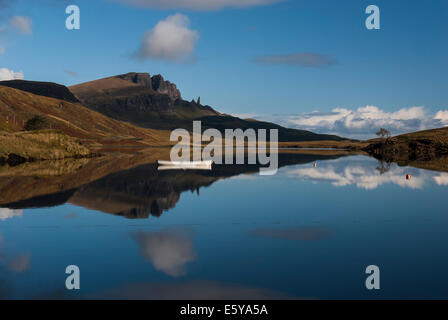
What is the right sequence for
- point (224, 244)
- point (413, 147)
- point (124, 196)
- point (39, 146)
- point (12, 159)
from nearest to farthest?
point (224, 244), point (124, 196), point (12, 159), point (39, 146), point (413, 147)

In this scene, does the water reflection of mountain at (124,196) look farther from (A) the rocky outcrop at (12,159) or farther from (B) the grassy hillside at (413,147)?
(B) the grassy hillside at (413,147)

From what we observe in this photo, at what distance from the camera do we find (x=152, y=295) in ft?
46.9

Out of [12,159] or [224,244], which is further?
[12,159]

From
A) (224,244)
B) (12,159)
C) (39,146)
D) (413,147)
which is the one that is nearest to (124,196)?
(224,244)

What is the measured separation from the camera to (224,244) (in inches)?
845

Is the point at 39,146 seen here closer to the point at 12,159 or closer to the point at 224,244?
the point at 12,159

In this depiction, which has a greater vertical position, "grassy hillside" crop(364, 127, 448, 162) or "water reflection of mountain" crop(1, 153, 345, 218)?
"grassy hillside" crop(364, 127, 448, 162)

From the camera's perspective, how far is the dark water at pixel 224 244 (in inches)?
597

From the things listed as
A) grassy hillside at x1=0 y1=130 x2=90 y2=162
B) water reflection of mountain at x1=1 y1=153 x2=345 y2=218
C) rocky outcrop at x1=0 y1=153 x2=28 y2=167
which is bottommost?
water reflection of mountain at x1=1 y1=153 x2=345 y2=218

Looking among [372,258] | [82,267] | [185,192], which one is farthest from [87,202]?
[372,258]

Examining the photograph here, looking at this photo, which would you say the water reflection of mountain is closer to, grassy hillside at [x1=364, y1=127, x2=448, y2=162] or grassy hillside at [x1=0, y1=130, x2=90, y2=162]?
grassy hillside at [x1=0, y1=130, x2=90, y2=162]

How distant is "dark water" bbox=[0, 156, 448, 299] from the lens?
1516 centimetres

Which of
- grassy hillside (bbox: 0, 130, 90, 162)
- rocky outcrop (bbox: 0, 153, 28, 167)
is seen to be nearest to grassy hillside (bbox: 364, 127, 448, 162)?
grassy hillside (bbox: 0, 130, 90, 162)
